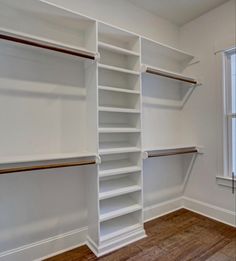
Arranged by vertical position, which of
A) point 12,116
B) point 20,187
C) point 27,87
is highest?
point 27,87

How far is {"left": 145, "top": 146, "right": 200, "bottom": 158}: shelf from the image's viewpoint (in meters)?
2.11

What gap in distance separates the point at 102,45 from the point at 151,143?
1.31 m

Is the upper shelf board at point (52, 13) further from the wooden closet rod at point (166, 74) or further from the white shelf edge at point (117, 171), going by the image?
the white shelf edge at point (117, 171)

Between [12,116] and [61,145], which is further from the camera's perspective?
[61,145]

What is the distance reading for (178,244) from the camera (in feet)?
6.29

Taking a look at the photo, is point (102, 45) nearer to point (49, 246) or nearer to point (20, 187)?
point (20, 187)

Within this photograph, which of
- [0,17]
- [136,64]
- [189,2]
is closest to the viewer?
[0,17]

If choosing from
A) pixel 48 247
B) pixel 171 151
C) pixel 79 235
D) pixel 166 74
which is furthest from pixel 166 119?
pixel 48 247

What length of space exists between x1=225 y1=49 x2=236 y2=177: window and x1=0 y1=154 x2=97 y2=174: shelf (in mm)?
1670

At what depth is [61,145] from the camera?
183cm

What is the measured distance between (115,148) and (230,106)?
1498mm

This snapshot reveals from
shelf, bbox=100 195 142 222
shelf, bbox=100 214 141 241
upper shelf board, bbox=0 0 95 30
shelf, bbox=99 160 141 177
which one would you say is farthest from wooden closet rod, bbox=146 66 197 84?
shelf, bbox=100 214 141 241

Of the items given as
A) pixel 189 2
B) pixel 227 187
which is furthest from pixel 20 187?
pixel 189 2

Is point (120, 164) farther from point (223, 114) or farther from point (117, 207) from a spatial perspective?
point (223, 114)
